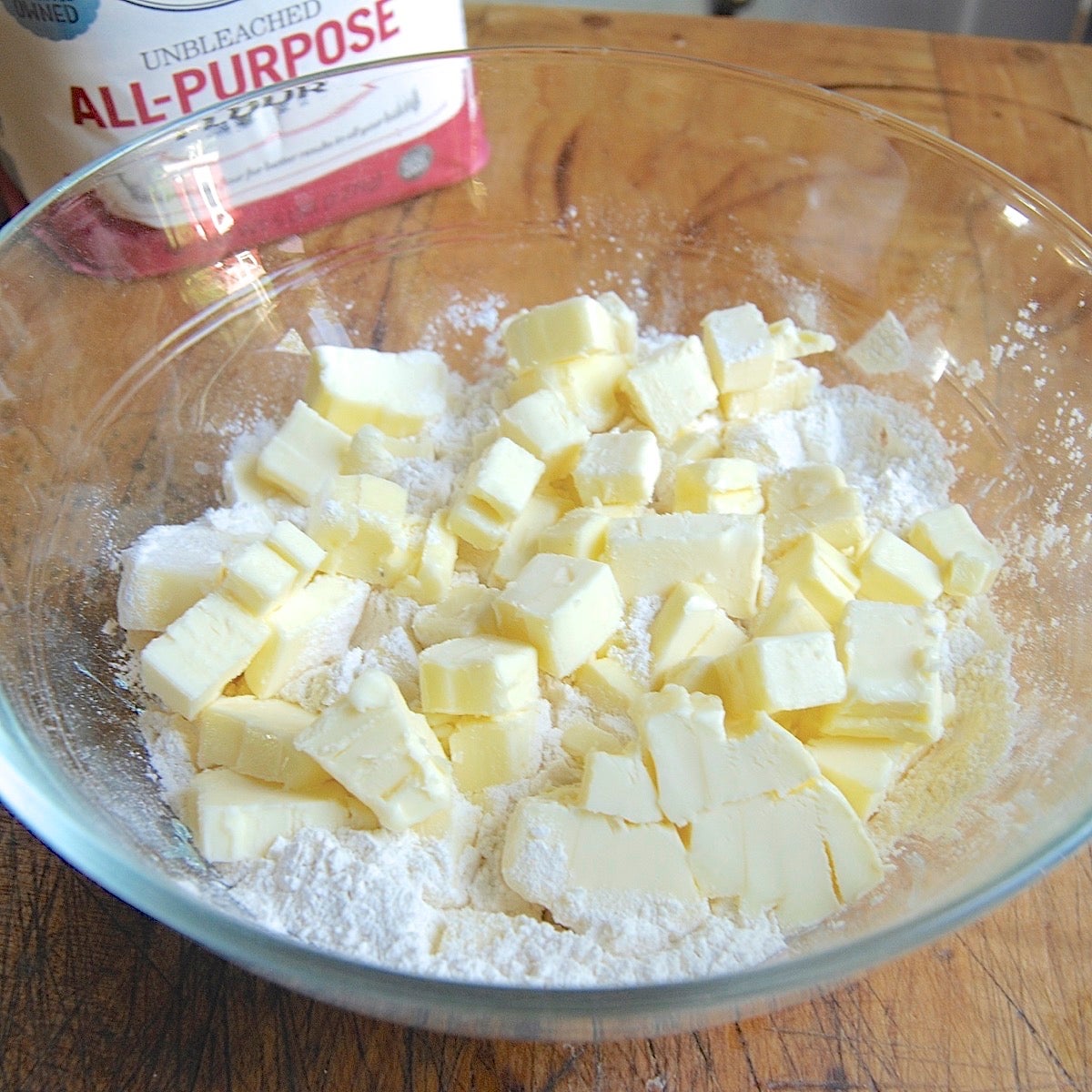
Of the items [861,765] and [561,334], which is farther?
[561,334]

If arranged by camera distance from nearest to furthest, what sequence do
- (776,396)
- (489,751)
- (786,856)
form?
(786,856), (489,751), (776,396)

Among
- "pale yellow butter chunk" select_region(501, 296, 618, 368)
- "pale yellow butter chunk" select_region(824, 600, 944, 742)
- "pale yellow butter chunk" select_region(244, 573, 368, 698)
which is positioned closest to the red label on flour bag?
"pale yellow butter chunk" select_region(501, 296, 618, 368)

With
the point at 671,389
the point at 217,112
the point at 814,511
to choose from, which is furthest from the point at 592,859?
the point at 217,112

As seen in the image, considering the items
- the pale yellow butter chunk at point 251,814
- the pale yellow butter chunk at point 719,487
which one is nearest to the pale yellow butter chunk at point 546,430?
the pale yellow butter chunk at point 719,487

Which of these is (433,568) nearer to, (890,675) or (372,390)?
(372,390)

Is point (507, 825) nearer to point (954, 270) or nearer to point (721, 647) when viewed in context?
point (721, 647)

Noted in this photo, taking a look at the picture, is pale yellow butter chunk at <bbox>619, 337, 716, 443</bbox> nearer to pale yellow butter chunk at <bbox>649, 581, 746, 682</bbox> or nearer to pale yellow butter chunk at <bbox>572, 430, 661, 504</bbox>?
pale yellow butter chunk at <bbox>572, 430, 661, 504</bbox>

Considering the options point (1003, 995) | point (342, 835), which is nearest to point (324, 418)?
point (342, 835)

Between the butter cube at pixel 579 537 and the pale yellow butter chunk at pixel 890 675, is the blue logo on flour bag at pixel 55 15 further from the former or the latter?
the pale yellow butter chunk at pixel 890 675
